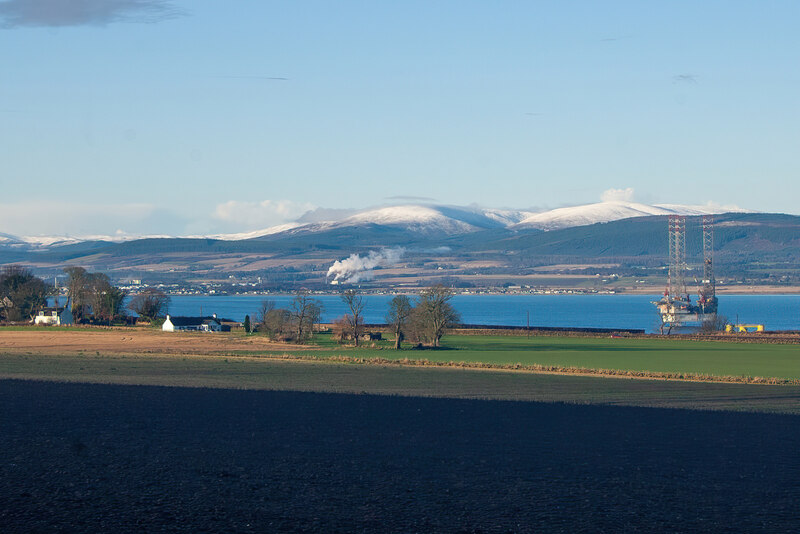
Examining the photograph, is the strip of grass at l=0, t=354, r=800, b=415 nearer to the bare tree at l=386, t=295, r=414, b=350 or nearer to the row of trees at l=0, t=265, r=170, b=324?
the bare tree at l=386, t=295, r=414, b=350

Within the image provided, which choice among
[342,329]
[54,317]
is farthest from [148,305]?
[342,329]

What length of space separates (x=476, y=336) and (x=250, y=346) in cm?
2321

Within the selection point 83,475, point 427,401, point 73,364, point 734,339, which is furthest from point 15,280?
point 83,475

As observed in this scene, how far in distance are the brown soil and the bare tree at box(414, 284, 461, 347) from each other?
28.3 feet

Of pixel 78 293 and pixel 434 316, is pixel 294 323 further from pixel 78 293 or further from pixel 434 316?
pixel 78 293

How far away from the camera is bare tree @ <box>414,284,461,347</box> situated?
219 ft

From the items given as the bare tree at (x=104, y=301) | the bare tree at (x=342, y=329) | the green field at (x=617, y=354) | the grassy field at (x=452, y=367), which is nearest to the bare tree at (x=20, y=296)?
the bare tree at (x=104, y=301)

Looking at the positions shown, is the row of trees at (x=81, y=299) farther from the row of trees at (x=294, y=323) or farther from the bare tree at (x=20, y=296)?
the row of trees at (x=294, y=323)

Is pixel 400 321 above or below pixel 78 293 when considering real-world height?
below

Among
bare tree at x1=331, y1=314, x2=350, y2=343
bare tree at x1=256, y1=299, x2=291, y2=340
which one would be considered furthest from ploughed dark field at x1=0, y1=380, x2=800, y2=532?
bare tree at x1=256, y1=299, x2=291, y2=340

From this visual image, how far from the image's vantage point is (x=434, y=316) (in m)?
66.6

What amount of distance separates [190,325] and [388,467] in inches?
2936

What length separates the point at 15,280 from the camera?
352 feet

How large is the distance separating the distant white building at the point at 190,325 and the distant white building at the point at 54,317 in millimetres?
15724
